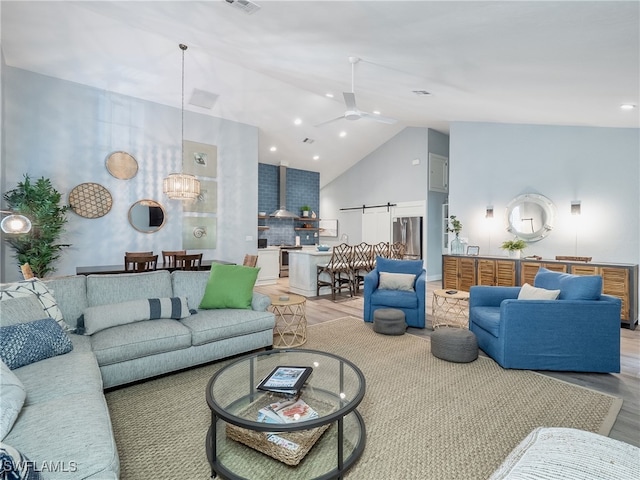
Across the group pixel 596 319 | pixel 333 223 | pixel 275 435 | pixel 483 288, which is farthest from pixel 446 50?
pixel 333 223

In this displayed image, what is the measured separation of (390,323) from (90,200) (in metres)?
5.07

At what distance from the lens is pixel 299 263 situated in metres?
6.69

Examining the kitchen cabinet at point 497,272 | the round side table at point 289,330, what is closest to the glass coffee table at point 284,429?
the round side table at point 289,330

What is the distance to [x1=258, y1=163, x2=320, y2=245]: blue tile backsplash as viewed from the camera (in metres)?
9.28

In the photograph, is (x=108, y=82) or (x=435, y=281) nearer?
(x=108, y=82)

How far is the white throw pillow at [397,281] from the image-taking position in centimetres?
440

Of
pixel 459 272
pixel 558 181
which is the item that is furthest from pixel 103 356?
pixel 558 181

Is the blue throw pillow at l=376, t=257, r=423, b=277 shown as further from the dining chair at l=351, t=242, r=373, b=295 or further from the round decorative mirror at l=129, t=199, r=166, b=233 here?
the round decorative mirror at l=129, t=199, r=166, b=233

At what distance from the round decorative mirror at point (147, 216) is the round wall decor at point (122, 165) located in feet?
1.62

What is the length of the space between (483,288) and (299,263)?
3.78 m

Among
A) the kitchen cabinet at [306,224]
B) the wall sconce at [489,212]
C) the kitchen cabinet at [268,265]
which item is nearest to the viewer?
the wall sconce at [489,212]

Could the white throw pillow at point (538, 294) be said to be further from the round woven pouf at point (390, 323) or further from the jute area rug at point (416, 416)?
the round woven pouf at point (390, 323)

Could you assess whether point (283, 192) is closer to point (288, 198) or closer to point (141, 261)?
point (288, 198)

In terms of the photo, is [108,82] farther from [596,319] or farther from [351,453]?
[596,319]
